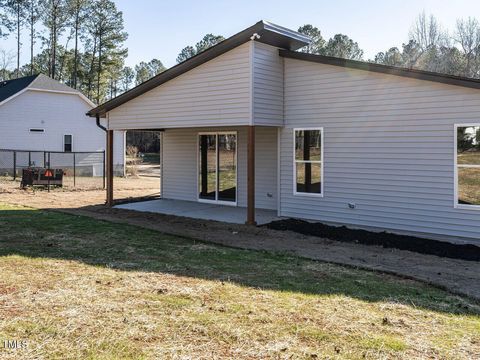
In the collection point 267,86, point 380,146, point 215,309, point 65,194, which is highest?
point 267,86

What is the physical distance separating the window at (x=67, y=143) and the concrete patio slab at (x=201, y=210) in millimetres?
13477

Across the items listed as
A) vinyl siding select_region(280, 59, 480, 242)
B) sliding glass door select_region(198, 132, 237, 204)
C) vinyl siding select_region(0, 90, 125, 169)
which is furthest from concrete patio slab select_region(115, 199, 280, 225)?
vinyl siding select_region(0, 90, 125, 169)

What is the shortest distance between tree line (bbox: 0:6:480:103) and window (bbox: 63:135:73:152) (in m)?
16.0

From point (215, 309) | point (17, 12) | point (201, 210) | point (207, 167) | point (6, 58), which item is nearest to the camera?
point (215, 309)

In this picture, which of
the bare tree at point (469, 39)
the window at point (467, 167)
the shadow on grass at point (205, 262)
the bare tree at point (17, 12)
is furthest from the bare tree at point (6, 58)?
the window at point (467, 167)

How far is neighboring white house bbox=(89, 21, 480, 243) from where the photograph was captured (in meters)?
Result: 8.47

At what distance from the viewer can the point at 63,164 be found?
25125 mm

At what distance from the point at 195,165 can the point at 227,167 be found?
4.30ft

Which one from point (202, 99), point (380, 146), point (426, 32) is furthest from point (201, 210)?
point (426, 32)

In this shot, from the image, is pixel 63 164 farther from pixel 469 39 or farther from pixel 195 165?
pixel 469 39

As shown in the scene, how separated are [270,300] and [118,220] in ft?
21.6

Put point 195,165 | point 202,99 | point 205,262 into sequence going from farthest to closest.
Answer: point 195,165, point 202,99, point 205,262

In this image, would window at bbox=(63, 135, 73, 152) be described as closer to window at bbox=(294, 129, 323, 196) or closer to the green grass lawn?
window at bbox=(294, 129, 323, 196)

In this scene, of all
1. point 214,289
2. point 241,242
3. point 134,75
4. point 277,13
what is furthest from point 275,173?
point 134,75
